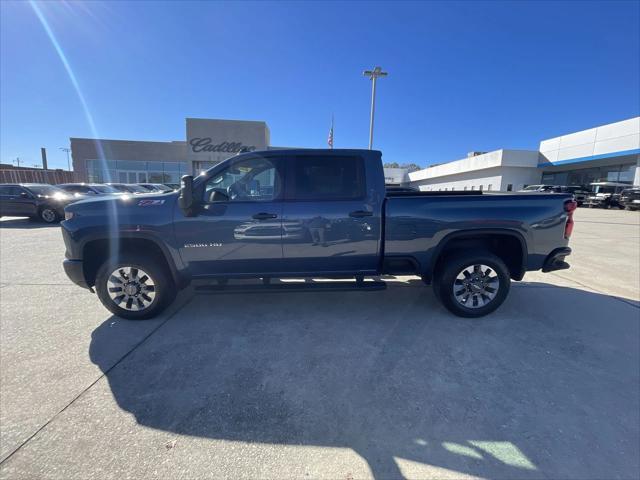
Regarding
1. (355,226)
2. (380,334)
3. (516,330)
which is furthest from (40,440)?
(516,330)

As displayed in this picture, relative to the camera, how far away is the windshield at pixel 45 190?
1248cm

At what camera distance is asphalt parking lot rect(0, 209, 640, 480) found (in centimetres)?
192

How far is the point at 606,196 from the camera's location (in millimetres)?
24922

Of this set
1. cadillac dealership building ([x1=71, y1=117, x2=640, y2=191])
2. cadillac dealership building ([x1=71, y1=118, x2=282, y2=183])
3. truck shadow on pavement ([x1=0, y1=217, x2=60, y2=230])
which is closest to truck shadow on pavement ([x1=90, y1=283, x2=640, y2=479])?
truck shadow on pavement ([x1=0, y1=217, x2=60, y2=230])

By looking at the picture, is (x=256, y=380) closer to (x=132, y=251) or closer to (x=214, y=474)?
(x=214, y=474)

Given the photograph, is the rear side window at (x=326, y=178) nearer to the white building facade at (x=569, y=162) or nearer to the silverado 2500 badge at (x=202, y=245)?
the silverado 2500 badge at (x=202, y=245)

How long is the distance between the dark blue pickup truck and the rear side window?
1cm

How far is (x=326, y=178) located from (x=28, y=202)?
1468cm

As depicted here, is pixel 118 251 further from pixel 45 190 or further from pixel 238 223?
pixel 45 190

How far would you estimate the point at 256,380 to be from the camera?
105 inches

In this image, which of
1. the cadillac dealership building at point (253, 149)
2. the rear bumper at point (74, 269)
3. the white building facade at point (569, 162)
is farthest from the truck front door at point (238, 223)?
the cadillac dealership building at point (253, 149)

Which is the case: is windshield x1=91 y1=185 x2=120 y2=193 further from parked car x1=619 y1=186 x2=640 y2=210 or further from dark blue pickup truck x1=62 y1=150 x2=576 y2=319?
parked car x1=619 y1=186 x2=640 y2=210

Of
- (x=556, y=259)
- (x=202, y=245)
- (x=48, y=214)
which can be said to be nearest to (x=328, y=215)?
(x=202, y=245)

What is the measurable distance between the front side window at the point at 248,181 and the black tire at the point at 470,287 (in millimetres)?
2346
